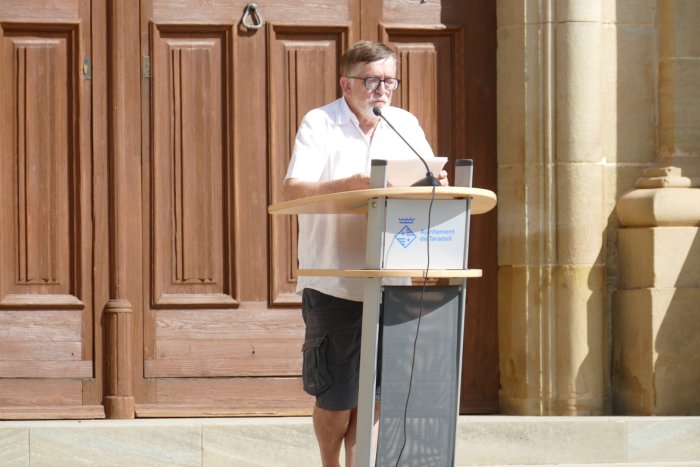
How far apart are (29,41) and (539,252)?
105 inches

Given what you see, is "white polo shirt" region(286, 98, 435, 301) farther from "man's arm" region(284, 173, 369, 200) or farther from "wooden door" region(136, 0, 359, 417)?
"wooden door" region(136, 0, 359, 417)

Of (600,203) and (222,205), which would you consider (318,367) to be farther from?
(600,203)

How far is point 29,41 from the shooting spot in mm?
6938

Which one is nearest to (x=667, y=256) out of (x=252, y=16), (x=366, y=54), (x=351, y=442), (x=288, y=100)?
(x=288, y=100)

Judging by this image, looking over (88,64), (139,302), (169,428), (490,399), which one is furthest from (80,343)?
(490,399)

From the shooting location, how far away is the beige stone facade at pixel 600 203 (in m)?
6.88

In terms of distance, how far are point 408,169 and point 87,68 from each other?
3019mm

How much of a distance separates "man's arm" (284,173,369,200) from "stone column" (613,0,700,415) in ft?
8.68

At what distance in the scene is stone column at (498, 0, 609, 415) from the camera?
6.96 meters

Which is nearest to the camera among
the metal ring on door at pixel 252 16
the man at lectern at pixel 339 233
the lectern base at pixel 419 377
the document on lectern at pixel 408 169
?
the document on lectern at pixel 408 169

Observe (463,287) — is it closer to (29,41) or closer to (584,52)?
(584,52)

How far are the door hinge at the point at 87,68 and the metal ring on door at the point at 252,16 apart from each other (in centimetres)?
77

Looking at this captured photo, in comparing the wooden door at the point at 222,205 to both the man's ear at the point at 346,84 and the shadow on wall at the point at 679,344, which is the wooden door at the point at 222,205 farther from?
the man's ear at the point at 346,84

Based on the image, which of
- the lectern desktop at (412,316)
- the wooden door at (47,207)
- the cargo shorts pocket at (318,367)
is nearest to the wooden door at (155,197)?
the wooden door at (47,207)
